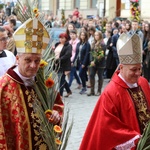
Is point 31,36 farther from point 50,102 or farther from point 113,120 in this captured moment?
point 113,120

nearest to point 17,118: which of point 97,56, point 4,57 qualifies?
point 4,57

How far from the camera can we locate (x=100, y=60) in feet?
40.7

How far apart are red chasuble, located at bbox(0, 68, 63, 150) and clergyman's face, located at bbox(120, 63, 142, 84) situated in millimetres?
955

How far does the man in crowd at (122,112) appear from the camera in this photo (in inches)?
191

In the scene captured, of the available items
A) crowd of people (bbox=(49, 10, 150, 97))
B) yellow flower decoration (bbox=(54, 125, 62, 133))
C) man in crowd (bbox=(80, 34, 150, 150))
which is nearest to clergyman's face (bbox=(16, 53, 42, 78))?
yellow flower decoration (bbox=(54, 125, 62, 133))

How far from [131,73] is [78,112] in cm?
570

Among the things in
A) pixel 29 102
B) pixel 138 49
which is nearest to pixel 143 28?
pixel 138 49

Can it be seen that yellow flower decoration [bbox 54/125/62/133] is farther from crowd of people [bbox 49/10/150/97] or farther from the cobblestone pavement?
crowd of people [bbox 49/10/150/97]

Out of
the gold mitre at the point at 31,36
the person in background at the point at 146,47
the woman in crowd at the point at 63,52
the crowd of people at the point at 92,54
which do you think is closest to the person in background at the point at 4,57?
the gold mitre at the point at 31,36

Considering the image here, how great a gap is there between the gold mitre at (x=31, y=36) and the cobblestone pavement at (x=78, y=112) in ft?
9.04

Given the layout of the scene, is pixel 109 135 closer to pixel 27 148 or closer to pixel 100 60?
pixel 27 148

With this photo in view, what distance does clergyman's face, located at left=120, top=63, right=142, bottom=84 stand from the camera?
491 cm

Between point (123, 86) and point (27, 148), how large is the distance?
1150 mm

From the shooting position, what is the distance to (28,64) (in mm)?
4422
